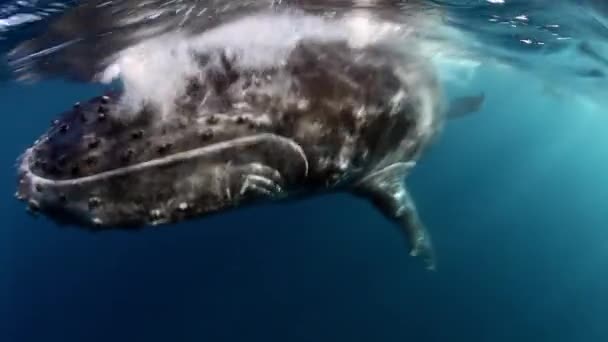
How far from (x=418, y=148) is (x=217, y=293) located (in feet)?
86.1

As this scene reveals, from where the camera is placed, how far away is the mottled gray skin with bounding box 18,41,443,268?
15.5 ft

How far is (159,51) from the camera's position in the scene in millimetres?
8109

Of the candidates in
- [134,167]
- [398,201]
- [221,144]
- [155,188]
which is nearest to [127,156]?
[134,167]

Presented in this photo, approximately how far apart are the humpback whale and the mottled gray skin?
11mm

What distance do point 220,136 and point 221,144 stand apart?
0.08 meters

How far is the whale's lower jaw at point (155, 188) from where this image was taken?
15.3 ft

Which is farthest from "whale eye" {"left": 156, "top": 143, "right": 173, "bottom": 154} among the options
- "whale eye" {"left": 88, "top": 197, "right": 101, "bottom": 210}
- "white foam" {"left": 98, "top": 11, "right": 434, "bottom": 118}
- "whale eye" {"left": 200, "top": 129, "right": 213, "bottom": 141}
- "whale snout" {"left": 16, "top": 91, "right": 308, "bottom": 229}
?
"whale eye" {"left": 88, "top": 197, "right": 101, "bottom": 210}

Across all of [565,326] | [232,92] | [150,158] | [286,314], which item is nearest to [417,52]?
[232,92]

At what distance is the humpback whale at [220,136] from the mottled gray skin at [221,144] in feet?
0.04

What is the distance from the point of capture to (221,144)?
5082mm

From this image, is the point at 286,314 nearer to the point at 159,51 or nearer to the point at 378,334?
the point at 378,334

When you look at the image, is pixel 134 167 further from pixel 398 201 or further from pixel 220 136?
pixel 398 201

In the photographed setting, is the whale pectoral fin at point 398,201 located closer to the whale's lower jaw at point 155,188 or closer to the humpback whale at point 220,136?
the humpback whale at point 220,136

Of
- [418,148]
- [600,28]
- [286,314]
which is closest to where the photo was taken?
[418,148]
